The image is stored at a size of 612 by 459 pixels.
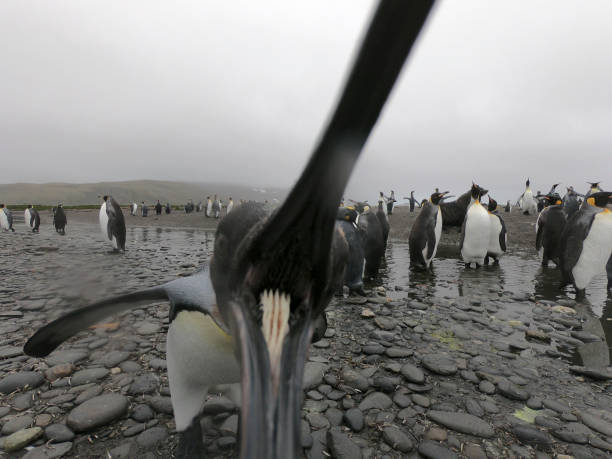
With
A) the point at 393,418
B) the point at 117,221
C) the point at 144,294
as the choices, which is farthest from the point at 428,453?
the point at 117,221

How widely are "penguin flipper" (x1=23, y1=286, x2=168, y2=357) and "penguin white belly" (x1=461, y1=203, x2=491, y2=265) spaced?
8.57m

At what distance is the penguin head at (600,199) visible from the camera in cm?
535

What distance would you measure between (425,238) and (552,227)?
3199 mm

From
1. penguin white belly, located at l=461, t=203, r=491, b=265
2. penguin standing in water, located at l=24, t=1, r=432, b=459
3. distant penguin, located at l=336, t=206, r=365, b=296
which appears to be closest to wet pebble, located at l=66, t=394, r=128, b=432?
penguin standing in water, located at l=24, t=1, r=432, b=459

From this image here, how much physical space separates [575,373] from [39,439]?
4.25 meters

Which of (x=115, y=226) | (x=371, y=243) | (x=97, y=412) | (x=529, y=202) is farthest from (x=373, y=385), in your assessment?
Result: (x=529, y=202)

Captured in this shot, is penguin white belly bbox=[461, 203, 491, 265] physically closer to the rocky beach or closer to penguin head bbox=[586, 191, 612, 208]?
penguin head bbox=[586, 191, 612, 208]

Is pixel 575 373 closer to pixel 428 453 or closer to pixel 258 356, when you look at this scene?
pixel 428 453

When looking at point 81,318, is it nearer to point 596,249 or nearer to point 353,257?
point 353,257

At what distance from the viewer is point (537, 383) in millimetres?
2527

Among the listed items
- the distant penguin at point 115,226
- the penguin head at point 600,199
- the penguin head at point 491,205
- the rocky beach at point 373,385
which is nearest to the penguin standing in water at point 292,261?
the rocky beach at point 373,385

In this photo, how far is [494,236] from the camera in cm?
851

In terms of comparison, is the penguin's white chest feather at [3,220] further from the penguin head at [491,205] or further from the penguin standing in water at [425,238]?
the penguin head at [491,205]

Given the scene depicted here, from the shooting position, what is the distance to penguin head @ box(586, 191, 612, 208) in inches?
211
